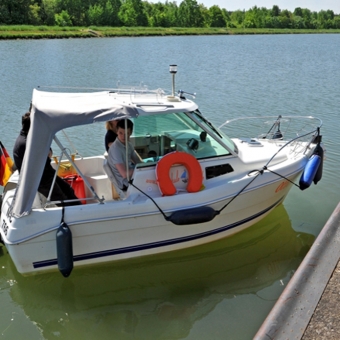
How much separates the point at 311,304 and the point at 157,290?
6.95 ft

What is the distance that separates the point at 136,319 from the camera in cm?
508

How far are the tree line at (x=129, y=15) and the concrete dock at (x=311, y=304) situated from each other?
2809 inches

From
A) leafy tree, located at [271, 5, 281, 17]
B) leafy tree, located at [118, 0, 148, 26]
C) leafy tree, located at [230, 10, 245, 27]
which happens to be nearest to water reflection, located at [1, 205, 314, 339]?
leafy tree, located at [118, 0, 148, 26]

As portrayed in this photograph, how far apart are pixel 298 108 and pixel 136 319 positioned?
35.6 feet

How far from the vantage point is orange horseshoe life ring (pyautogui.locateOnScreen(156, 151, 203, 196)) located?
17.5 ft

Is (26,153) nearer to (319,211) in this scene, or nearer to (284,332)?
(284,332)

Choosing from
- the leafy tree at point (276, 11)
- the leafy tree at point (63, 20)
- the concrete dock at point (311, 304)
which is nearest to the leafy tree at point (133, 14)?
the leafy tree at point (63, 20)

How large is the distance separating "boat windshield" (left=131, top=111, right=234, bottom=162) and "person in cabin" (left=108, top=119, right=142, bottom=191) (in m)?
0.19

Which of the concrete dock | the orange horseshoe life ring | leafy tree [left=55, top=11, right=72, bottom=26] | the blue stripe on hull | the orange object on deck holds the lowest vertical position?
the blue stripe on hull

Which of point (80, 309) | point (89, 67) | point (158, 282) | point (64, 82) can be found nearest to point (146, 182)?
point (158, 282)

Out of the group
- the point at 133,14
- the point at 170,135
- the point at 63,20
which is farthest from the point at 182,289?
the point at 133,14

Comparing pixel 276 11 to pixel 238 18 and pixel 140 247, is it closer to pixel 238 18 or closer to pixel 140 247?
pixel 238 18

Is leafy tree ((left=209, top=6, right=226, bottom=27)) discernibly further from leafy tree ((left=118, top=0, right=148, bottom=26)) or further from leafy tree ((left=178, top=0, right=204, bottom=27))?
leafy tree ((left=118, top=0, right=148, bottom=26))

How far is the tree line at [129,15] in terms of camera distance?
70.8m
